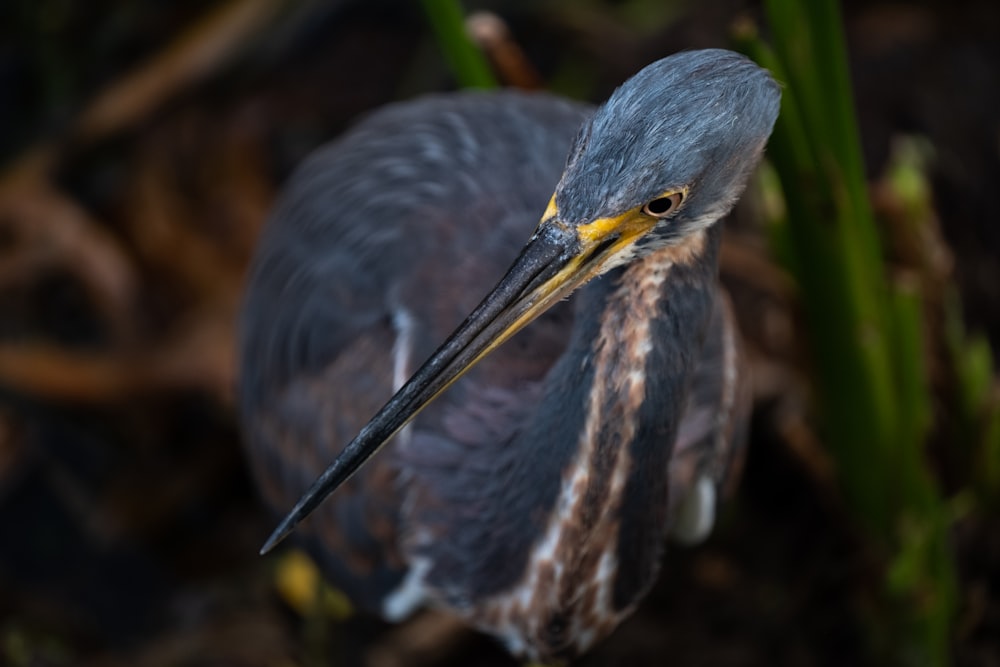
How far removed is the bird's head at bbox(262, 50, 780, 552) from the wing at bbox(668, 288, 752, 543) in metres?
0.45

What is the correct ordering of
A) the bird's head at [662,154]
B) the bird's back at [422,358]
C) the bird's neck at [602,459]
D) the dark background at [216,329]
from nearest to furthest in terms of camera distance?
the bird's head at [662,154] → the bird's neck at [602,459] → the bird's back at [422,358] → the dark background at [216,329]

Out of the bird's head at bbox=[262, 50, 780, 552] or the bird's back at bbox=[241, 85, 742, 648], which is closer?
the bird's head at bbox=[262, 50, 780, 552]

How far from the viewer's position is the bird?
4.58ft

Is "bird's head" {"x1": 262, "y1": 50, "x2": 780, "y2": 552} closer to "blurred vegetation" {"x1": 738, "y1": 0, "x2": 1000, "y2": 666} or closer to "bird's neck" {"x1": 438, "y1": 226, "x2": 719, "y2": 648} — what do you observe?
"bird's neck" {"x1": 438, "y1": 226, "x2": 719, "y2": 648}

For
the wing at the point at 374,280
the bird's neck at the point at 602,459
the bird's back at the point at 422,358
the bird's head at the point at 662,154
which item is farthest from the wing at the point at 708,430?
the bird's head at the point at 662,154

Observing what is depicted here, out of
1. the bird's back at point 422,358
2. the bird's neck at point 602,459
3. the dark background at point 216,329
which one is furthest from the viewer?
the dark background at point 216,329

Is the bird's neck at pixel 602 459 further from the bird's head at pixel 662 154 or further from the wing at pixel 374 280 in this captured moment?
the wing at pixel 374 280

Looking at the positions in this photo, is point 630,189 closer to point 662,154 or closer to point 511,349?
point 662,154

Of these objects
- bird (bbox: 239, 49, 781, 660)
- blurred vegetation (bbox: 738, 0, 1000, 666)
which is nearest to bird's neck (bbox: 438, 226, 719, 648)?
bird (bbox: 239, 49, 781, 660)

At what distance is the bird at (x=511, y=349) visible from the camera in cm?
140

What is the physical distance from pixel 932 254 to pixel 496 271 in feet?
2.97

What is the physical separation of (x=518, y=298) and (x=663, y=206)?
0.19 m

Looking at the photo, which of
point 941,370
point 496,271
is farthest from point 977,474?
point 496,271

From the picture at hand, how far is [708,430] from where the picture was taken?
1885 mm
